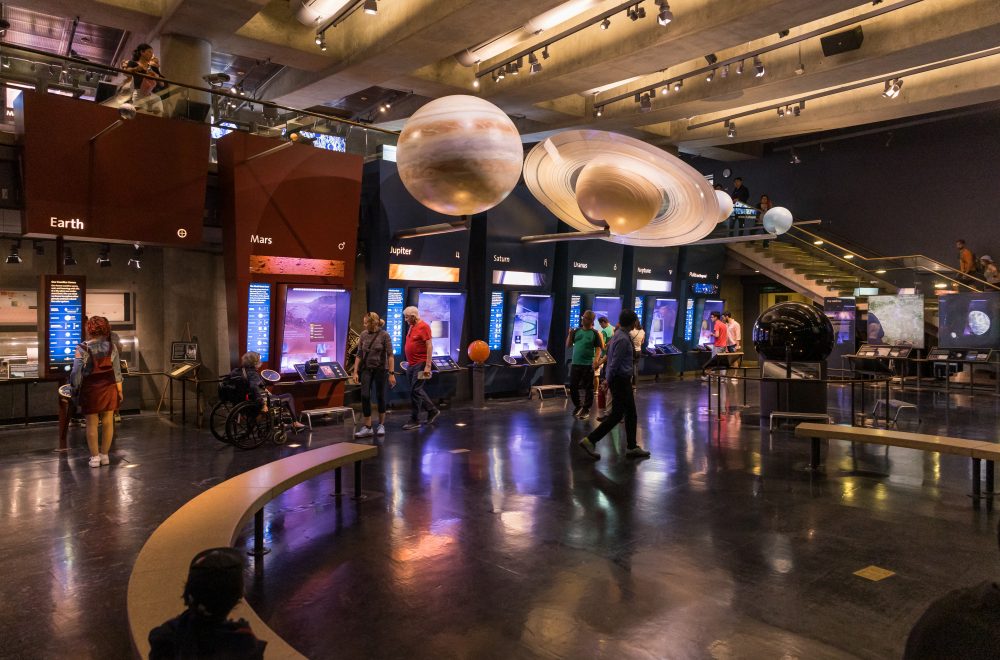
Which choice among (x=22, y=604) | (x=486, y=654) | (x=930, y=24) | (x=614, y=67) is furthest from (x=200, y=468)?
(x=930, y=24)

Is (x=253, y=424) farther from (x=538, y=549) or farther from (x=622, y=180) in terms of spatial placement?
(x=622, y=180)

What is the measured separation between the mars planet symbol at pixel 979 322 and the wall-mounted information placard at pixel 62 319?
16.6 m

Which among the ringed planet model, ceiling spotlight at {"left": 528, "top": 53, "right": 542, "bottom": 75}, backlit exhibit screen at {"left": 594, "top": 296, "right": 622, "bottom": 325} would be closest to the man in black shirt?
the ringed planet model

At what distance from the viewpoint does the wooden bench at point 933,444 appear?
5.94 meters

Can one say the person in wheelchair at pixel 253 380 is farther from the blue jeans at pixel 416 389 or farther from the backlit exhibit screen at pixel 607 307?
the backlit exhibit screen at pixel 607 307

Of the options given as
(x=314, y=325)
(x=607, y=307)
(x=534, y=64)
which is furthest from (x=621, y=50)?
(x=607, y=307)

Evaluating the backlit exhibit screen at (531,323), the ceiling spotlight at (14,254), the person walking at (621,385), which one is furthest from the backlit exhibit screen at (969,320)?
the ceiling spotlight at (14,254)

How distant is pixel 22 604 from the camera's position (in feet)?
13.1

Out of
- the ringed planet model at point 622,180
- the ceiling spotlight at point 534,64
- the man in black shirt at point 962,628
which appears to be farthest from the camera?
the ceiling spotlight at point 534,64

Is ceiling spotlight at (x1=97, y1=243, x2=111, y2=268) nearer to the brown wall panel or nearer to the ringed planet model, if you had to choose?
the brown wall panel

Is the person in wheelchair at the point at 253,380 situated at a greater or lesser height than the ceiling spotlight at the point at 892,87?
lesser

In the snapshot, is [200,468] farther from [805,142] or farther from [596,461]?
[805,142]

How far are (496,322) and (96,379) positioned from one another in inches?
298

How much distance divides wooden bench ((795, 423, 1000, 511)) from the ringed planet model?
2.37 meters
